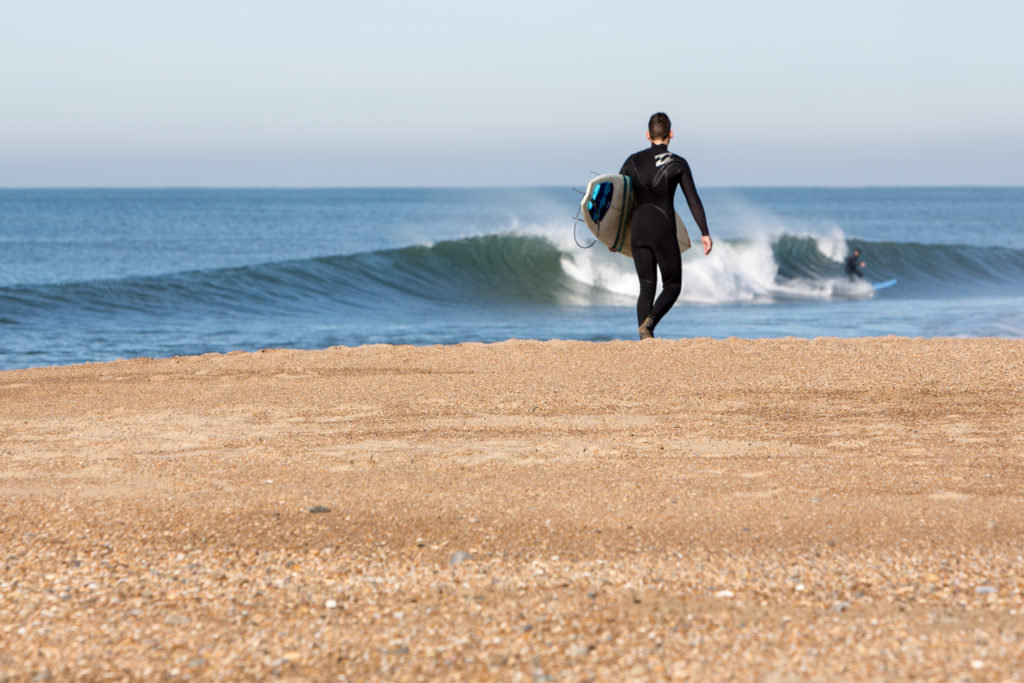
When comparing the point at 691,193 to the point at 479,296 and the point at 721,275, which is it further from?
the point at 721,275

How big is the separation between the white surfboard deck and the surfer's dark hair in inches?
19.7

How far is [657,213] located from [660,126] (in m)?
0.70

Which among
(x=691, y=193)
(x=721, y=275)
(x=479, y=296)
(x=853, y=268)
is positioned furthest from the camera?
(x=853, y=268)

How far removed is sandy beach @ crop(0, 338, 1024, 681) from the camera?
3053 millimetres

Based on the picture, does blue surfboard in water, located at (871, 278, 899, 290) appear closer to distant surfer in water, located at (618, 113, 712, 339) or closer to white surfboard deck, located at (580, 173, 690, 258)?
white surfboard deck, located at (580, 173, 690, 258)

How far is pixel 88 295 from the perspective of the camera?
20109 mm

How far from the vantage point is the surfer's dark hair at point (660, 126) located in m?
8.17

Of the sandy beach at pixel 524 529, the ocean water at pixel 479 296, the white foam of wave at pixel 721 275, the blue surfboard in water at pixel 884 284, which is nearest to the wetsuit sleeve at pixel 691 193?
the sandy beach at pixel 524 529

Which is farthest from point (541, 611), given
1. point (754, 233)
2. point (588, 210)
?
point (754, 233)

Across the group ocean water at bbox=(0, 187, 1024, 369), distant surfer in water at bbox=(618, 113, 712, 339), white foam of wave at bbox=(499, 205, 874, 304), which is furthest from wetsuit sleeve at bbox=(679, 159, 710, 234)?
white foam of wave at bbox=(499, 205, 874, 304)

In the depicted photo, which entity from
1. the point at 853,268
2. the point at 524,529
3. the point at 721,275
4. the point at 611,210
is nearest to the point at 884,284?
the point at 853,268

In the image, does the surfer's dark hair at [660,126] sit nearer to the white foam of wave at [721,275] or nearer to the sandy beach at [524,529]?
the sandy beach at [524,529]

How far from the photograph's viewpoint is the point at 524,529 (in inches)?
161

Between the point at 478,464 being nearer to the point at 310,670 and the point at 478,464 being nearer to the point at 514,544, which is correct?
the point at 514,544
